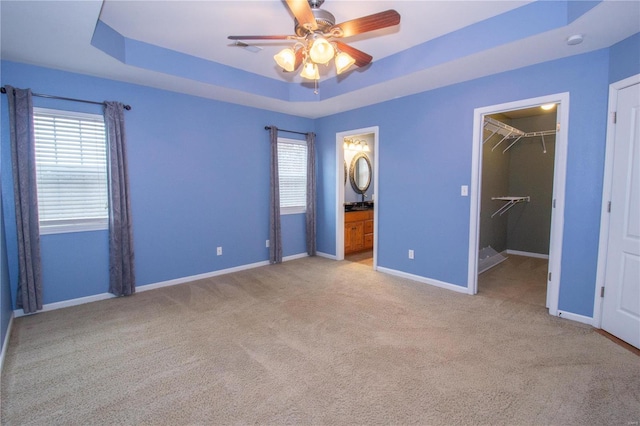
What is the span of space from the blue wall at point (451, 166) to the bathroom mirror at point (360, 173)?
1.08m

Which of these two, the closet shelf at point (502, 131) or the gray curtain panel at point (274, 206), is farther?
the gray curtain panel at point (274, 206)

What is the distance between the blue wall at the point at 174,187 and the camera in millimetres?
3176

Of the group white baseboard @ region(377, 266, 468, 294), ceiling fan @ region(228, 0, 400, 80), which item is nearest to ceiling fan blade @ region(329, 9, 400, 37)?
ceiling fan @ region(228, 0, 400, 80)

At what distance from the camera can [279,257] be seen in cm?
502

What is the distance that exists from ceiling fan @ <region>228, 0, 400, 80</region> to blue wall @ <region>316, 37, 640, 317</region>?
5.73ft

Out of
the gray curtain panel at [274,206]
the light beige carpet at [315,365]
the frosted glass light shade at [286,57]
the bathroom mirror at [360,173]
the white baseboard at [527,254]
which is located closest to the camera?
the light beige carpet at [315,365]

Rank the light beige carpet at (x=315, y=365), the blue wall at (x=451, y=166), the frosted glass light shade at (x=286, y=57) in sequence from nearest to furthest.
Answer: the light beige carpet at (x=315, y=365), the frosted glass light shade at (x=286, y=57), the blue wall at (x=451, y=166)

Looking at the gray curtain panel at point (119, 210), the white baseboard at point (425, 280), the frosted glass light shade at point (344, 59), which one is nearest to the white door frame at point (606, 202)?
the white baseboard at point (425, 280)

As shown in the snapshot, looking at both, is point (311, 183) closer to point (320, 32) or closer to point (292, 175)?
point (292, 175)

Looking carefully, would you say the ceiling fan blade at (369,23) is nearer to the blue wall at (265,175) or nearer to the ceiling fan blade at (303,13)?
the ceiling fan blade at (303,13)

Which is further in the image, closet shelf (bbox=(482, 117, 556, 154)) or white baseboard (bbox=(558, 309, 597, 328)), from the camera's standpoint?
closet shelf (bbox=(482, 117, 556, 154))

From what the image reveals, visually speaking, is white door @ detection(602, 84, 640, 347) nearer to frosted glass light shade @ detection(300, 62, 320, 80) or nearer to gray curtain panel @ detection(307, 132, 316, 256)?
frosted glass light shade @ detection(300, 62, 320, 80)

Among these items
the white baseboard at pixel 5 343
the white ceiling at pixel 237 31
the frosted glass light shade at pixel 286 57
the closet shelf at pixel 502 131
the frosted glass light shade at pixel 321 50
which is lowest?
the white baseboard at pixel 5 343

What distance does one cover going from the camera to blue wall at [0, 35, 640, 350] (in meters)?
2.77
